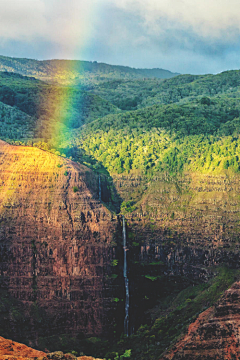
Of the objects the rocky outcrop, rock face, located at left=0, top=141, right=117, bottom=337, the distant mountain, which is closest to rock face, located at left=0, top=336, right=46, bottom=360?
the rocky outcrop

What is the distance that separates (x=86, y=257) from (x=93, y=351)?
794 centimetres

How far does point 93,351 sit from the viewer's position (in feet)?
133

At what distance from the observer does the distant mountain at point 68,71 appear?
13500 centimetres

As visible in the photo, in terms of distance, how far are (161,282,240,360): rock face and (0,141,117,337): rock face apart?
44.9 ft

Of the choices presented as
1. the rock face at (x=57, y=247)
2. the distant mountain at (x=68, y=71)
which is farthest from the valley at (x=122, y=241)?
the distant mountain at (x=68, y=71)

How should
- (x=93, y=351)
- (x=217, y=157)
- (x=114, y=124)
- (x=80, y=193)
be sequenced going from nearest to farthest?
1. (x=93, y=351)
2. (x=80, y=193)
3. (x=217, y=157)
4. (x=114, y=124)

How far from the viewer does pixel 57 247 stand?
45.6 metres

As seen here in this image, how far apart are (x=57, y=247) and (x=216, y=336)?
61.1 ft

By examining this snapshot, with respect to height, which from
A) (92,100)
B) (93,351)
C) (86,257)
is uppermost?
(92,100)

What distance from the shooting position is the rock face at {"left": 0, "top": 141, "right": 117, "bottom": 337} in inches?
1748

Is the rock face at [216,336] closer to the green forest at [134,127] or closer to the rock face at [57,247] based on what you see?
the rock face at [57,247]

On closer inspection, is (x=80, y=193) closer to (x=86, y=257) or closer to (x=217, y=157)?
(x=86, y=257)

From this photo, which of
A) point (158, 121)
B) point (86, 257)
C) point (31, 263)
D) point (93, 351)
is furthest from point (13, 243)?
point (158, 121)

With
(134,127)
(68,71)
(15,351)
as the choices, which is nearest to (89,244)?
(15,351)
